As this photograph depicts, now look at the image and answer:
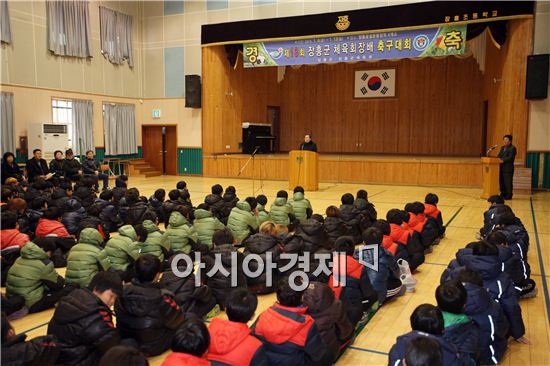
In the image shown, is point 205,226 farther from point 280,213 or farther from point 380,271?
point 380,271

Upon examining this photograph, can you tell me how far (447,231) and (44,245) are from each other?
5607 millimetres

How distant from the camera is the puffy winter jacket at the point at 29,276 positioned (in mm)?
3941

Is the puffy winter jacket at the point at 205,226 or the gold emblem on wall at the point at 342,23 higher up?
the gold emblem on wall at the point at 342,23

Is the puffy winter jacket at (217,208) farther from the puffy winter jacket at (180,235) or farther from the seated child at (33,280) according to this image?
the seated child at (33,280)

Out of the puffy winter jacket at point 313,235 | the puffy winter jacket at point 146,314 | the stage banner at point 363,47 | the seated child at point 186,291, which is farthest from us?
the stage banner at point 363,47

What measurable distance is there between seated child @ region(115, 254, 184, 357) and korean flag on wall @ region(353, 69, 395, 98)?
15497 millimetres

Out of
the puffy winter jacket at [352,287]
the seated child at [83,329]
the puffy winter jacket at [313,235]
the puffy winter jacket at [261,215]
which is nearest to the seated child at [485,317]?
the puffy winter jacket at [352,287]

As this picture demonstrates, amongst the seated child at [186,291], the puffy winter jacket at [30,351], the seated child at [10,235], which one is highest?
the seated child at [10,235]

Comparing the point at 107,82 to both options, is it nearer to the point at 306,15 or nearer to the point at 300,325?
the point at 306,15

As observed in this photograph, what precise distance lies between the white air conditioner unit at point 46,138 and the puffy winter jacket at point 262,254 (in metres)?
9.97

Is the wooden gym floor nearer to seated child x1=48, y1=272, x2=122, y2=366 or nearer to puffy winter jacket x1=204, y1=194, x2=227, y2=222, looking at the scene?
seated child x1=48, y1=272, x2=122, y2=366

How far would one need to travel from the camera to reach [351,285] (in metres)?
3.55

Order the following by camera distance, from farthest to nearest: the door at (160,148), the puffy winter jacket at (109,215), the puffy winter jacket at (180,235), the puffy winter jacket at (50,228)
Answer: the door at (160,148), the puffy winter jacket at (109,215), the puffy winter jacket at (50,228), the puffy winter jacket at (180,235)

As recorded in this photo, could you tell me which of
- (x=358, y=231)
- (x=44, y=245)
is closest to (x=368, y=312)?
(x=358, y=231)
